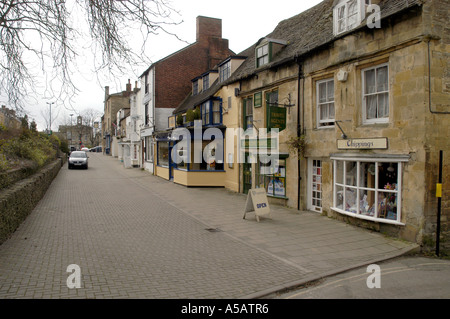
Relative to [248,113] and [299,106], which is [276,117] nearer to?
[299,106]

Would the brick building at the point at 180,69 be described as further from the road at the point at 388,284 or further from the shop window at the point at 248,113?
the road at the point at 388,284

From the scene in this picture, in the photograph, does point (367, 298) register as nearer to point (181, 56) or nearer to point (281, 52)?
point (281, 52)

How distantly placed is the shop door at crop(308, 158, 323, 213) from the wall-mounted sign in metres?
1.79

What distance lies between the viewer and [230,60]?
19.2 m

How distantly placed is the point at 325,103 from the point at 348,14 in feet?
9.16

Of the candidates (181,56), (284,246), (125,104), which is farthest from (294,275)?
(125,104)

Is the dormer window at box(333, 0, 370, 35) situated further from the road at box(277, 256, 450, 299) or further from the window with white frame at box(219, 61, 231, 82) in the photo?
the window with white frame at box(219, 61, 231, 82)

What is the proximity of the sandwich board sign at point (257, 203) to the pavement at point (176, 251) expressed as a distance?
322 mm

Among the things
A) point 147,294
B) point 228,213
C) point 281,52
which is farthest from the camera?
point 281,52

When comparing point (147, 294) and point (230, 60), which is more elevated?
point (230, 60)

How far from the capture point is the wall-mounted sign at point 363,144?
8.73m

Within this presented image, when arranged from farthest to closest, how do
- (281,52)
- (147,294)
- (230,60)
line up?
(230,60) < (281,52) < (147,294)

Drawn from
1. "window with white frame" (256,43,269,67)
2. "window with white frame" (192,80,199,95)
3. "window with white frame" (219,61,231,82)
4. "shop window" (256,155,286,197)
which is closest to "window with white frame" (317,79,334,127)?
"shop window" (256,155,286,197)
